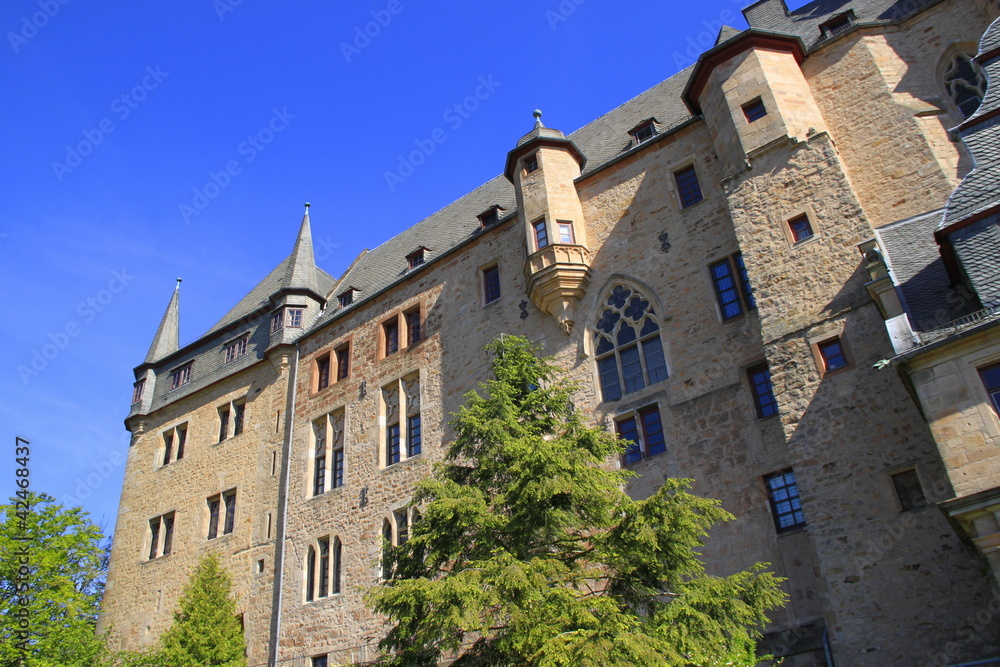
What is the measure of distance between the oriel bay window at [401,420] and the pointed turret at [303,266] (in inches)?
242

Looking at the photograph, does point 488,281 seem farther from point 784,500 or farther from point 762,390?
point 784,500

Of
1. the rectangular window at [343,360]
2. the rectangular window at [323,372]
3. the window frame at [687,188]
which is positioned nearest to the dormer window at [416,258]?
the rectangular window at [343,360]

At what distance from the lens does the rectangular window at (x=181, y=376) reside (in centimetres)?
2653

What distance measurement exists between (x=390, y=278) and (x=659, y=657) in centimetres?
1600

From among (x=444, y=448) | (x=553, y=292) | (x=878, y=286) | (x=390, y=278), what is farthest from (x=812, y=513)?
(x=390, y=278)

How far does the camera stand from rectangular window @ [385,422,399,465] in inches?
751

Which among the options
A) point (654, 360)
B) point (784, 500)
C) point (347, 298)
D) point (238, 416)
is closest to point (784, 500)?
point (784, 500)

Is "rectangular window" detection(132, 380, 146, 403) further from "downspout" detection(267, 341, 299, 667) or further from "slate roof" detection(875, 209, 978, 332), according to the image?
"slate roof" detection(875, 209, 978, 332)

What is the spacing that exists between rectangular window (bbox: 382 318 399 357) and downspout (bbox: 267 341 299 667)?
341 cm


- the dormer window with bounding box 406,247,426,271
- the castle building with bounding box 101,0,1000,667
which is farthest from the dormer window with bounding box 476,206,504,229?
the dormer window with bounding box 406,247,426,271

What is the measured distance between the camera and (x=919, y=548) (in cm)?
991

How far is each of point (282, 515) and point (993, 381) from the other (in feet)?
54.5

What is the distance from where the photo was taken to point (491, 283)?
19.1 meters

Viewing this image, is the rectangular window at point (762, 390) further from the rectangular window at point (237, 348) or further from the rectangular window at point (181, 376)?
the rectangular window at point (181, 376)
